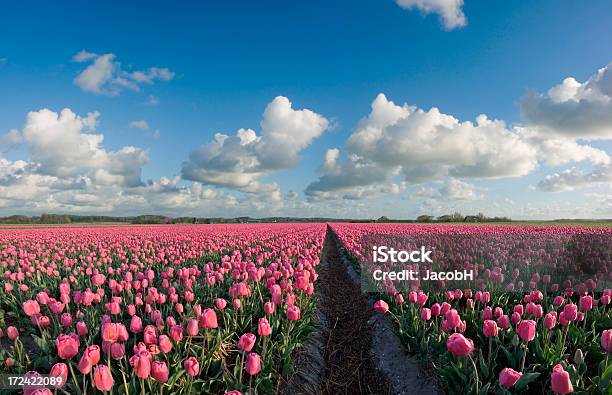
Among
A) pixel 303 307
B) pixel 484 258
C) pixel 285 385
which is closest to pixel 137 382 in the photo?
pixel 285 385

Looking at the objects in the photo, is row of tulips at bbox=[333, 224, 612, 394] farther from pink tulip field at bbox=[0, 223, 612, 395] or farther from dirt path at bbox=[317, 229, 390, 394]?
dirt path at bbox=[317, 229, 390, 394]

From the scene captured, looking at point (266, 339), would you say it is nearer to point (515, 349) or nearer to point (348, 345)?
point (515, 349)

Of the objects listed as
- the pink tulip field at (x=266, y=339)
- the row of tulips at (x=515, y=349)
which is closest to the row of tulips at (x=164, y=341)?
the pink tulip field at (x=266, y=339)

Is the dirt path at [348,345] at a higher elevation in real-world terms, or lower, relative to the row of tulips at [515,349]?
lower

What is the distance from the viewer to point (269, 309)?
4879 millimetres

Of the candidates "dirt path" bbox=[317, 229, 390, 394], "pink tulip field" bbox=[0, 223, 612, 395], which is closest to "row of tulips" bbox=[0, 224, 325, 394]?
"pink tulip field" bbox=[0, 223, 612, 395]

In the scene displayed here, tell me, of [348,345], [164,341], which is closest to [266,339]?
[164,341]

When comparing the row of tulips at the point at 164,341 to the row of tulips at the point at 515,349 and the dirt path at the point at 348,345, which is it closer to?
the dirt path at the point at 348,345

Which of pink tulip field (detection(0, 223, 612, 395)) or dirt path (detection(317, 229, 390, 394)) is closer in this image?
pink tulip field (detection(0, 223, 612, 395))

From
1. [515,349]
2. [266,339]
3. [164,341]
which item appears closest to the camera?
[164,341]

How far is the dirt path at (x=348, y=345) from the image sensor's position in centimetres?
554

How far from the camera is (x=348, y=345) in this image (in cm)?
712

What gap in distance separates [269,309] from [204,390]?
132 centimetres

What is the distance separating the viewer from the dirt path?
5539 millimetres
